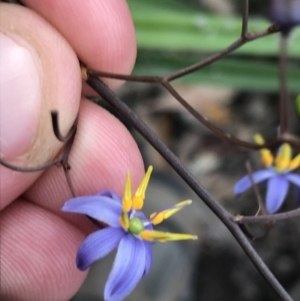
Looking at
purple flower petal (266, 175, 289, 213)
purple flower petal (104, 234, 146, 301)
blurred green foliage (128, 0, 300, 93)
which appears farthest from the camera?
blurred green foliage (128, 0, 300, 93)

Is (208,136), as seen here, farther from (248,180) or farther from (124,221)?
(124,221)

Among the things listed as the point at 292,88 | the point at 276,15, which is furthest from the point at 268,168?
the point at 292,88

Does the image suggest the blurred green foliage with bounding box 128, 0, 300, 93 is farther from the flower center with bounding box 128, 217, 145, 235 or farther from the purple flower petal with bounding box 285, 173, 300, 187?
the flower center with bounding box 128, 217, 145, 235

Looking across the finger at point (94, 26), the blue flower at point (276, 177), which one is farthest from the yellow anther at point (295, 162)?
the finger at point (94, 26)

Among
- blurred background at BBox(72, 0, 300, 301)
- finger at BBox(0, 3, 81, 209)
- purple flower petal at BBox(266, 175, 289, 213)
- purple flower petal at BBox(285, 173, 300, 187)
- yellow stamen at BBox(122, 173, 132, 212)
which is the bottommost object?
blurred background at BBox(72, 0, 300, 301)

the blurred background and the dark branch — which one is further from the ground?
the dark branch

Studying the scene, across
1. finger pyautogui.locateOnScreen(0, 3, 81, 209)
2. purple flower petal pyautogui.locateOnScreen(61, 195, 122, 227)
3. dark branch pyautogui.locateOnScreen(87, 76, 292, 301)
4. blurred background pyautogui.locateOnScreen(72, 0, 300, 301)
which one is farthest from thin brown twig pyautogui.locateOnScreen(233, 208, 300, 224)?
blurred background pyautogui.locateOnScreen(72, 0, 300, 301)

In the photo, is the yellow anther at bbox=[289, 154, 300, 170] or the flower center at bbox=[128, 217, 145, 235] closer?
the flower center at bbox=[128, 217, 145, 235]

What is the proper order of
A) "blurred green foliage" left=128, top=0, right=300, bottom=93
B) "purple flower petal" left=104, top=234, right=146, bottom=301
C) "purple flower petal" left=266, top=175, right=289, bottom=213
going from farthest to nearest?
"blurred green foliage" left=128, top=0, right=300, bottom=93
"purple flower petal" left=266, top=175, right=289, bottom=213
"purple flower petal" left=104, top=234, right=146, bottom=301
